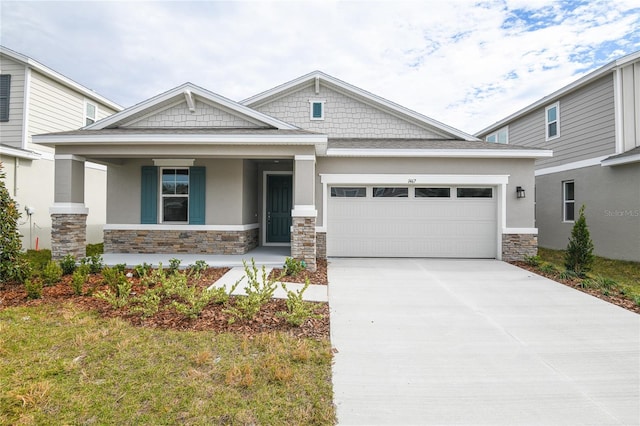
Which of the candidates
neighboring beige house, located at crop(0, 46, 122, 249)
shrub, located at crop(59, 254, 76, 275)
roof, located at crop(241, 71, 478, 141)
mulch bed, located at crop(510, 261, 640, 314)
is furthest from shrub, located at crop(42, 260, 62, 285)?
mulch bed, located at crop(510, 261, 640, 314)

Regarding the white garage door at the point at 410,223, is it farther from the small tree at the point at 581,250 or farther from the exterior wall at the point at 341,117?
the exterior wall at the point at 341,117

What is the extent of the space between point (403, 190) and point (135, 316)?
7.69m

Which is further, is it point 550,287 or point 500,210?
point 500,210

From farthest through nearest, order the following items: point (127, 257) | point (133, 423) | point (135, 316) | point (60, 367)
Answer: point (127, 257)
point (135, 316)
point (60, 367)
point (133, 423)

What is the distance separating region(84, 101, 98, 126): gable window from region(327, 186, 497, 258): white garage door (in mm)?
11063

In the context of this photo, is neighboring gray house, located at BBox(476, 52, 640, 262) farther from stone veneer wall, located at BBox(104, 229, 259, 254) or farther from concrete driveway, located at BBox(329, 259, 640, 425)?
stone veneer wall, located at BBox(104, 229, 259, 254)

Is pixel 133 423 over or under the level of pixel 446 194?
under

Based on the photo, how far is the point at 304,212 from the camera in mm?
8016

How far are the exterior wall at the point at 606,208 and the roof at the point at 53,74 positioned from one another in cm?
1871

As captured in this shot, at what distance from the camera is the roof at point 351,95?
11.7 meters

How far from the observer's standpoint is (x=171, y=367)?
337cm

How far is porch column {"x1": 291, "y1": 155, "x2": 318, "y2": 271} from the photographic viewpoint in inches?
316

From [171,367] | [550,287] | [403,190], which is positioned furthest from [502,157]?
[171,367]

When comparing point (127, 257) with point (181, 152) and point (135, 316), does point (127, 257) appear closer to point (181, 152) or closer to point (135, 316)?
point (181, 152)
